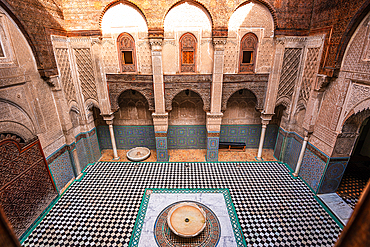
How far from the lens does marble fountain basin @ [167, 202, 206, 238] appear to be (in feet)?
11.4

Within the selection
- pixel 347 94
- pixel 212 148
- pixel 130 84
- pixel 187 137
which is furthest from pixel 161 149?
pixel 347 94

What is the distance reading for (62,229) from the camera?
12.7 ft

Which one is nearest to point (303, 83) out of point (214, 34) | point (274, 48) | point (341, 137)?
point (274, 48)

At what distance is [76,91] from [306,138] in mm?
6320

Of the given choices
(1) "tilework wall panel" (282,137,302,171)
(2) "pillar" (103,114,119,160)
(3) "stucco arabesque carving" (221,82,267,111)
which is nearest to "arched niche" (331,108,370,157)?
(1) "tilework wall panel" (282,137,302,171)

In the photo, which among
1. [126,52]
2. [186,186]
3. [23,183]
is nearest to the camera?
[23,183]

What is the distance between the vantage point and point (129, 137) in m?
6.90

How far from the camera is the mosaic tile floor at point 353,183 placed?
4586 mm

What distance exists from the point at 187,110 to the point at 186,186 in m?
2.60

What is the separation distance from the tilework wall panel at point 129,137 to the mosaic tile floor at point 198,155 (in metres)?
0.25

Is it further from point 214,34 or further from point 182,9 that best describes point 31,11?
point 214,34

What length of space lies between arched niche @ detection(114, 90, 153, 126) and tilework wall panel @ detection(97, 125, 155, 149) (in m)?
0.20

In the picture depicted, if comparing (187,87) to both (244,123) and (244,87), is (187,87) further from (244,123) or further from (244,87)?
(244,123)

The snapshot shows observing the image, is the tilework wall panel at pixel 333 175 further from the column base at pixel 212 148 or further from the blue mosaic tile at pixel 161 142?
the blue mosaic tile at pixel 161 142
